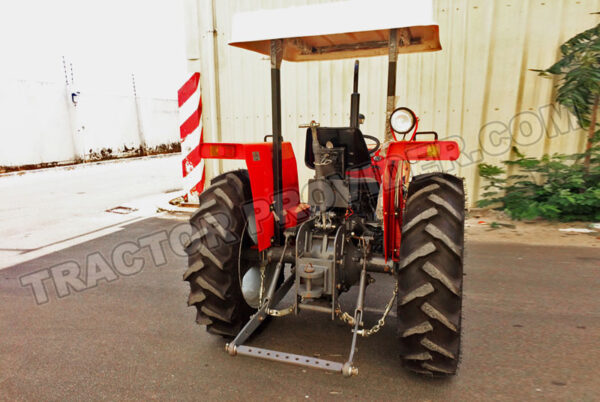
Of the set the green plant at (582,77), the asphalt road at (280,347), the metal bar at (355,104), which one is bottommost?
the asphalt road at (280,347)

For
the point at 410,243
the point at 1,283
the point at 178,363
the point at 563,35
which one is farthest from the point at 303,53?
the point at 563,35

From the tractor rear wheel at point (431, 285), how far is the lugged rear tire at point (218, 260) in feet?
3.34

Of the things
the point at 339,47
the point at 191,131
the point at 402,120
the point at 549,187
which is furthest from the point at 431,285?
the point at 191,131

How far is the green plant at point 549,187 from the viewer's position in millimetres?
5039

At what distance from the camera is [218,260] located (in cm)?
246

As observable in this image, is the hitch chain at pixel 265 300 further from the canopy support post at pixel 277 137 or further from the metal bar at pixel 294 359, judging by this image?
the metal bar at pixel 294 359

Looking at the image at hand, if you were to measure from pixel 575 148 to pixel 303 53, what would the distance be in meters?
4.19

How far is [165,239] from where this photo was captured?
518cm

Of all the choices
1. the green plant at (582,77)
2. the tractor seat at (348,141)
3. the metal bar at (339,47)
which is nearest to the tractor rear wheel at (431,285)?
the tractor seat at (348,141)

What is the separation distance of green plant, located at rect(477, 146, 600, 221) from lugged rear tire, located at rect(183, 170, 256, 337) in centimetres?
411

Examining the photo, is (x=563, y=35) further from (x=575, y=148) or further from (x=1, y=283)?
(x=1, y=283)

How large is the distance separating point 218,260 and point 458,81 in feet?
14.8

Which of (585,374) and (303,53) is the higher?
(303,53)

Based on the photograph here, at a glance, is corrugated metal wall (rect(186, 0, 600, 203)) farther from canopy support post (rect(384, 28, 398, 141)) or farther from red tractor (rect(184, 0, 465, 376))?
canopy support post (rect(384, 28, 398, 141))
